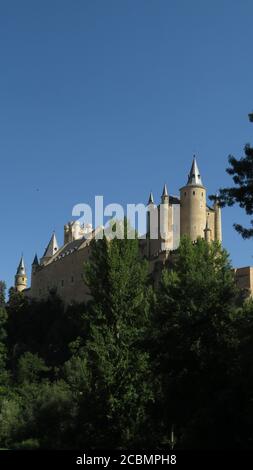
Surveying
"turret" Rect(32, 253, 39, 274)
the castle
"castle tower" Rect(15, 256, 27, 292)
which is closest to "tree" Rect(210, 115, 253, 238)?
the castle

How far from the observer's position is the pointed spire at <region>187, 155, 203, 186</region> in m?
84.7

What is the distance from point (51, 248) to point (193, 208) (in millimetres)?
41937

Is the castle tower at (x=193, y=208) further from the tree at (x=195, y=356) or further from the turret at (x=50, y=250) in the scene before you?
the tree at (x=195, y=356)

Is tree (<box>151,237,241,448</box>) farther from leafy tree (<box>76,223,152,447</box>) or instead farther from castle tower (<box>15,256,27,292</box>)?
castle tower (<box>15,256,27,292</box>)

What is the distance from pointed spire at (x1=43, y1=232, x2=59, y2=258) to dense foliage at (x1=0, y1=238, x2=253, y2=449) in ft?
261

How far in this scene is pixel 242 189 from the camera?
21875 mm

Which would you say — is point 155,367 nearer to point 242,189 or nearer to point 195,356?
point 195,356

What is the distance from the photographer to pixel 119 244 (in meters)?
34.2

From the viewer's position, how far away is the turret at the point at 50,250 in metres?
116

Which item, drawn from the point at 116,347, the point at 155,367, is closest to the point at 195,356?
the point at 155,367

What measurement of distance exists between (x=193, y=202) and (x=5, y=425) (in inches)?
1939

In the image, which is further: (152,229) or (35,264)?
(35,264)
